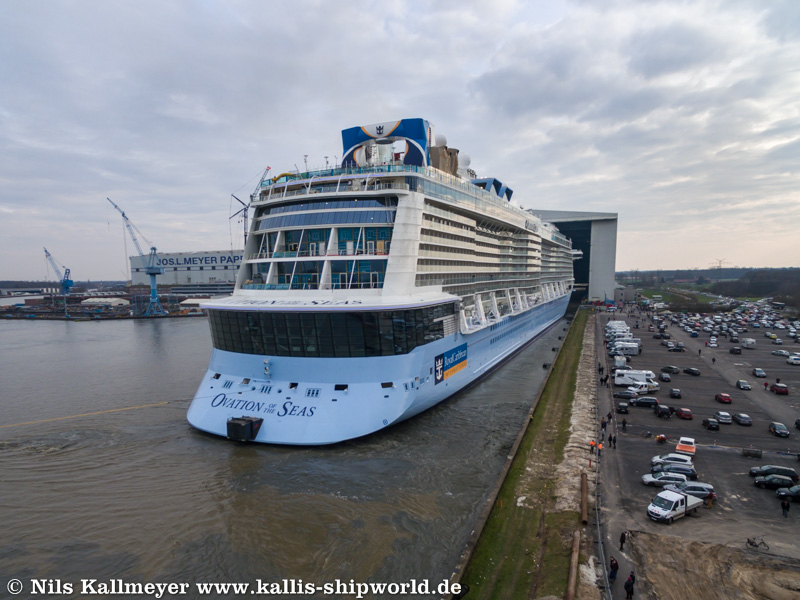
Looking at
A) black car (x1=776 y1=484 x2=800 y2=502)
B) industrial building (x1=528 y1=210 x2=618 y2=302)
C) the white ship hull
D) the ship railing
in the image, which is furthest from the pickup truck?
industrial building (x1=528 y1=210 x2=618 y2=302)

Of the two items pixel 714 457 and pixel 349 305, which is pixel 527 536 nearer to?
pixel 349 305

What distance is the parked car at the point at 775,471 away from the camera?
18891 mm

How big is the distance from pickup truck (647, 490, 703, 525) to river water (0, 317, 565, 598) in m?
6.54

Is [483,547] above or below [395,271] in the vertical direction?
below

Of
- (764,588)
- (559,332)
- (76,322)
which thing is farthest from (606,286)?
(76,322)

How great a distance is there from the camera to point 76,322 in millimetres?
103188

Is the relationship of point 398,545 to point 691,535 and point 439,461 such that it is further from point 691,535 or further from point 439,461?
point 691,535

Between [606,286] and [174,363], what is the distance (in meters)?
103

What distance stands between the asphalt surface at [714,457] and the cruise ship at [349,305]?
11.5 meters

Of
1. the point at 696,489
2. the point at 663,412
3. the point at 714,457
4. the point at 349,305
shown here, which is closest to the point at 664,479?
the point at 696,489

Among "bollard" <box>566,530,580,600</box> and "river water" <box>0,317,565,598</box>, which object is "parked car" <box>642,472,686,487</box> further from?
"river water" <box>0,317,565,598</box>

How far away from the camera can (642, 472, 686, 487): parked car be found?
18344mm

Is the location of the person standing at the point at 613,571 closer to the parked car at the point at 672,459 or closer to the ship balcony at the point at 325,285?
the parked car at the point at 672,459

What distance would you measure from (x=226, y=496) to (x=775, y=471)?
81.7 feet
